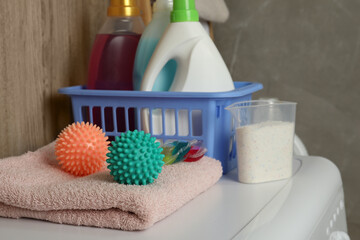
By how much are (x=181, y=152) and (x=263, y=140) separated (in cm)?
13

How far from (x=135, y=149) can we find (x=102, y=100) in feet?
0.83

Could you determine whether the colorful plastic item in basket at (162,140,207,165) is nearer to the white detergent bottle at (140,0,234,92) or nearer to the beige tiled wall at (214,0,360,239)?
the white detergent bottle at (140,0,234,92)

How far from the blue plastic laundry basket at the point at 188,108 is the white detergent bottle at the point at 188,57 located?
22mm

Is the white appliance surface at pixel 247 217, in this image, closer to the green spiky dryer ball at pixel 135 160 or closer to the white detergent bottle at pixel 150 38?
the green spiky dryer ball at pixel 135 160

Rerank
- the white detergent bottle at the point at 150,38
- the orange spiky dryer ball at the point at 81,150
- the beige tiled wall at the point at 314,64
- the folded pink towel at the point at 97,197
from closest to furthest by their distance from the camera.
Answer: the folded pink towel at the point at 97,197 < the orange spiky dryer ball at the point at 81,150 < the white detergent bottle at the point at 150,38 < the beige tiled wall at the point at 314,64

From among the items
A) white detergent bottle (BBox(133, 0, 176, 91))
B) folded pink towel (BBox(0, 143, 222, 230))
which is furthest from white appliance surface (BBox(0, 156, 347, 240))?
white detergent bottle (BBox(133, 0, 176, 91))

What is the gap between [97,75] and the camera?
848 millimetres

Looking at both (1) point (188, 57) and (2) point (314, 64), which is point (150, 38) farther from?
(2) point (314, 64)

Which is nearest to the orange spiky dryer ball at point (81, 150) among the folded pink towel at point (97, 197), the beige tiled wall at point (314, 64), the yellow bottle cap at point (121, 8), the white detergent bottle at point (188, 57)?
the folded pink towel at point (97, 197)

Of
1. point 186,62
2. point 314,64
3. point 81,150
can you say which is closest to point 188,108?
point 186,62

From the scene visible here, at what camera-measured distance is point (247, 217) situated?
575 mm

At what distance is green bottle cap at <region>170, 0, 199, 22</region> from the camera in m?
0.75

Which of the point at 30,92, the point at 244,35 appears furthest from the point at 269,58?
the point at 30,92

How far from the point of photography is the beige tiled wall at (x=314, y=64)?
1.27m
